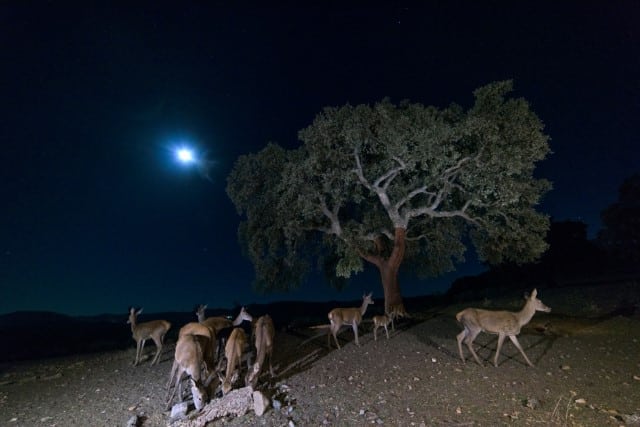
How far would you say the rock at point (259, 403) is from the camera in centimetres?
690

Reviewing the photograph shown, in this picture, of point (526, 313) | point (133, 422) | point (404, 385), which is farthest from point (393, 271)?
point (133, 422)

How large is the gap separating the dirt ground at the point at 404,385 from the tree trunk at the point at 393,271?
5.23m

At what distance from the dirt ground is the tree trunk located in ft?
17.2

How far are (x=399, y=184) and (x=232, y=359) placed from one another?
44.0 feet

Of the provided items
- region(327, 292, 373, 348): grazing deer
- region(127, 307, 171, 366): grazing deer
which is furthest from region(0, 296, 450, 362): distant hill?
region(127, 307, 171, 366): grazing deer

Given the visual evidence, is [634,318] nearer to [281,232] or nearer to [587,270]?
[281,232]

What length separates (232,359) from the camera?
7.70 meters

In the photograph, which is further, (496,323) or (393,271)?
(393,271)

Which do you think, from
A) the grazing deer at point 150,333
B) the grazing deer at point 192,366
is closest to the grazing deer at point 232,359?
the grazing deer at point 192,366

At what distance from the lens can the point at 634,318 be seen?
13766mm

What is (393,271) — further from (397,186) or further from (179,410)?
(179,410)

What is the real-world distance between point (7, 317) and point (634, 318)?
92.4 metres

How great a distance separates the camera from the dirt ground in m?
6.71

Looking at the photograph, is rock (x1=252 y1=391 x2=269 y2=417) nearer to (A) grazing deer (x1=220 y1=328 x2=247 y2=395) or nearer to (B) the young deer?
(A) grazing deer (x1=220 y1=328 x2=247 y2=395)
